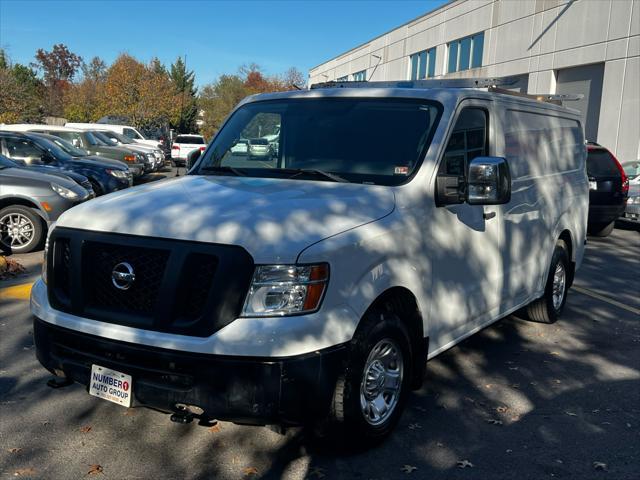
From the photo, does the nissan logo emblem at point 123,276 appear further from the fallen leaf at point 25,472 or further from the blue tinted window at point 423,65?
the blue tinted window at point 423,65

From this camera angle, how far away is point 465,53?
36.4 meters

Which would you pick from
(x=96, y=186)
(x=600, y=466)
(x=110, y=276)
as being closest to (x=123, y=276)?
(x=110, y=276)

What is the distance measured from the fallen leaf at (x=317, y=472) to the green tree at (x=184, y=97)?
4519 cm

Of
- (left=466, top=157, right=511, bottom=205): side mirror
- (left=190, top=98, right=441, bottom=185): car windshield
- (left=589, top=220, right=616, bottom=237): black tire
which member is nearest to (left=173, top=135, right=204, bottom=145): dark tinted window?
(left=589, top=220, right=616, bottom=237): black tire

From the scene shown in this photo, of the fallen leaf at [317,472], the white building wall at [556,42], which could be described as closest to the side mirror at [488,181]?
the fallen leaf at [317,472]

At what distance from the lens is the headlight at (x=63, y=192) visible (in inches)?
382

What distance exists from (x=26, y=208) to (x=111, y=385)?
7111 mm

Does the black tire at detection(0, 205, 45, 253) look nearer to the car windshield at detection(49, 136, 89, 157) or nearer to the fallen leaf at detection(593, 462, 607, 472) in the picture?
the car windshield at detection(49, 136, 89, 157)

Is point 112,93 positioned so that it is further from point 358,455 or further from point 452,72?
point 358,455

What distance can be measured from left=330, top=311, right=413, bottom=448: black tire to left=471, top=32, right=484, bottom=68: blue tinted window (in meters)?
33.6

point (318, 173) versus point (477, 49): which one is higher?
point (477, 49)

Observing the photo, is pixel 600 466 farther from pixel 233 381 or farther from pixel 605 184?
pixel 605 184

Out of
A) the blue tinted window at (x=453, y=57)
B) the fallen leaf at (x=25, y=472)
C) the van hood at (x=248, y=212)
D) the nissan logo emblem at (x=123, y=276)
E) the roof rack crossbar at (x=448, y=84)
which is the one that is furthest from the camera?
the blue tinted window at (x=453, y=57)

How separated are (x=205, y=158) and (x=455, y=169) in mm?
1881
